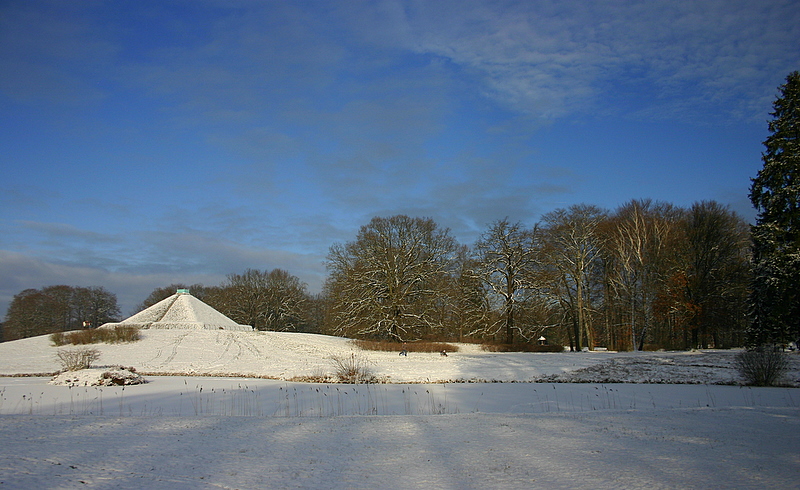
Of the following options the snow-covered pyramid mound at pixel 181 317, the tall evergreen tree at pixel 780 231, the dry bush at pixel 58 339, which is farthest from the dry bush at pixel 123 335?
the tall evergreen tree at pixel 780 231

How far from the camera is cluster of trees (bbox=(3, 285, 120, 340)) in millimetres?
64188

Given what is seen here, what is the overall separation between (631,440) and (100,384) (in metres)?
17.5

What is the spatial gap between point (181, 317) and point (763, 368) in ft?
147

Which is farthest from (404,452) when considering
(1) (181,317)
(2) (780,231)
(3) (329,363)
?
(1) (181,317)

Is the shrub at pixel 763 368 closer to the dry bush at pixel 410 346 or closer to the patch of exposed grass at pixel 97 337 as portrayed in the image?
the dry bush at pixel 410 346

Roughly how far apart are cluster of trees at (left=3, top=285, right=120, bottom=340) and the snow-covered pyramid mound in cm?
1832

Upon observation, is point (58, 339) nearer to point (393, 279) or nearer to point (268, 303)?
point (393, 279)

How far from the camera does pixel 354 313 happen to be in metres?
40.7

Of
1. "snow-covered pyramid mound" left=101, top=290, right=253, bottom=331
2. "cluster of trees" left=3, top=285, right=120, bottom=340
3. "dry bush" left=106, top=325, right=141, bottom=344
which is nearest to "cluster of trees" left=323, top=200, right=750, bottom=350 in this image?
"snow-covered pyramid mound" left=101, top=290, right=253, bottom=331

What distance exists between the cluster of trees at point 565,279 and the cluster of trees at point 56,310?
41.6 metres

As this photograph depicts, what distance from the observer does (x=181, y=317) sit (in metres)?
46.2

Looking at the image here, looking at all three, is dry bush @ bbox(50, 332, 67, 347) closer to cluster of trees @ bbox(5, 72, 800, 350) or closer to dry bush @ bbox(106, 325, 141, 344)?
dry bush @ bbox(106, 325, 141, 344)

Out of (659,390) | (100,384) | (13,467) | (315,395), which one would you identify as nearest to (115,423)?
(13,467)

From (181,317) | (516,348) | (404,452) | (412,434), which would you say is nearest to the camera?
(404,452)
